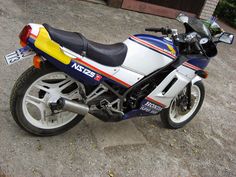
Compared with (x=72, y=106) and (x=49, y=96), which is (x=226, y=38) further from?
(x=49, y=96)

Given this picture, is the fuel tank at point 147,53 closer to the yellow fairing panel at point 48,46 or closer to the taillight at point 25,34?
the yellow fairing panel at point 48,46

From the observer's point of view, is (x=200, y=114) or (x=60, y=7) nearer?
(x=200, y=114)

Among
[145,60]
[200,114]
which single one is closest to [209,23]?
[145,60]

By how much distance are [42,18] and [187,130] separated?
340cm

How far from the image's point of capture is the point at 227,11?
11.6m

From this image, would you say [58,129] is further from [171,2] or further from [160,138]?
[171,2]

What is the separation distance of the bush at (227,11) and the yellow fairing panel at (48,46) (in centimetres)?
964

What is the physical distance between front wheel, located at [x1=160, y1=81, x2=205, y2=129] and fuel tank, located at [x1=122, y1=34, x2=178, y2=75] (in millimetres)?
752

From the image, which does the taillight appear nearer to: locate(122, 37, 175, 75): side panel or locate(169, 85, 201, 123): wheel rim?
locate(122, 37, 175, 75): side panel

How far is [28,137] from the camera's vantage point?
3.20 metres

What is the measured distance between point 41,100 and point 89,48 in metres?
0.73

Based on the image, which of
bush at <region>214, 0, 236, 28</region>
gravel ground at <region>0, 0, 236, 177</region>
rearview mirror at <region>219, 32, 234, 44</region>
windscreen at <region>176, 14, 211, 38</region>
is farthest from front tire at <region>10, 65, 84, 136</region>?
bush at <region>214, 0, 236, 28</region>

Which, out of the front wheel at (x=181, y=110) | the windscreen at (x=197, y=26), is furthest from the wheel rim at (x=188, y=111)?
the windscreen at (x=197, y=26)

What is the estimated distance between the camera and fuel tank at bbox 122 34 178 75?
3150 millimetres
